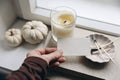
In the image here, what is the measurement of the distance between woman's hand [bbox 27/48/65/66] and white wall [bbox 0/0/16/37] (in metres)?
0.18

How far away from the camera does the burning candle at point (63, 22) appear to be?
681 mm

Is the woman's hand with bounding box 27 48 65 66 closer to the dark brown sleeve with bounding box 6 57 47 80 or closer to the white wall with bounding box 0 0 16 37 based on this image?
the dark brown sleeve with bounding box 6 57 47 80

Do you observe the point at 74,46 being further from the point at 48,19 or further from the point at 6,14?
the point at 6,14

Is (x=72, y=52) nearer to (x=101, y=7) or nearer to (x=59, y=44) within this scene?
(x=59, y=44)

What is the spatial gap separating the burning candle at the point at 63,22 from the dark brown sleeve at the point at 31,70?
12 cm

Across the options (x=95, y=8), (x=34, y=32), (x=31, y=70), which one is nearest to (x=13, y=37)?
(x=34, y=32)

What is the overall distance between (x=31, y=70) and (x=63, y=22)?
177 mm

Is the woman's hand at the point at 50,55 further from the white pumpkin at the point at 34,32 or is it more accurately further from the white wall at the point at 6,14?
the white wall at the point at 6,14

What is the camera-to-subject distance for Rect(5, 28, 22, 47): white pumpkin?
2.46 ft

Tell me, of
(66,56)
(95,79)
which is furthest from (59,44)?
(95,79)

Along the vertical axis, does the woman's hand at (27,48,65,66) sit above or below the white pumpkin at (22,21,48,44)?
below

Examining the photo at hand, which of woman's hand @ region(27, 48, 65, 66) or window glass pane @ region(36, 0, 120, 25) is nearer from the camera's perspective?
woman's hand @ region(27, 48, 65, 66)

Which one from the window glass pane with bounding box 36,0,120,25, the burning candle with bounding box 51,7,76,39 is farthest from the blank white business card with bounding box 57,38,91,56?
the window glass pane with bounding box 36,0,120,25

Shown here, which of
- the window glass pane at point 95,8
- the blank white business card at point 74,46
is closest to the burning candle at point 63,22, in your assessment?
the blank white business card at point 74,46
